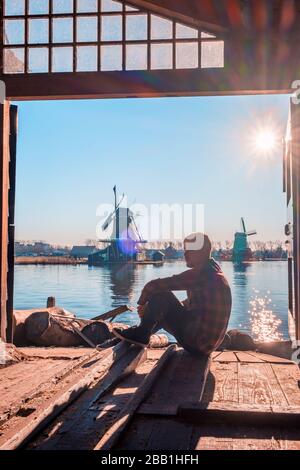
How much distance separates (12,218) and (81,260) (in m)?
125

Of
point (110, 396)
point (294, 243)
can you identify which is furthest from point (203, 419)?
point (294, 243)

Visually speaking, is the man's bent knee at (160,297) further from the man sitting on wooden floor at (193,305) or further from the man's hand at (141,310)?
the man's hand at (141,310)

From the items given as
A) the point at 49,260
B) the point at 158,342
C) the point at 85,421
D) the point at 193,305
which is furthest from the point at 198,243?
the point at 49,260

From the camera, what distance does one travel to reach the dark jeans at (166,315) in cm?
420

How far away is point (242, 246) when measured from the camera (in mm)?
99938

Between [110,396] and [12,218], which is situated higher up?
[12,218]

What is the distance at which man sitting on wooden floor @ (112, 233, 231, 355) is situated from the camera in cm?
420

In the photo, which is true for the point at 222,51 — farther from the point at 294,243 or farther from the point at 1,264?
the point at 1,264

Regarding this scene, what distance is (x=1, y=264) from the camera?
18.7 ft

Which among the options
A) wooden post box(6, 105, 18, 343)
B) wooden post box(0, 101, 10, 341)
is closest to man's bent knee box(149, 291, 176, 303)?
wooden post box(0, 101, 10, 341)

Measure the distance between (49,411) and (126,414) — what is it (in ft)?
1.46

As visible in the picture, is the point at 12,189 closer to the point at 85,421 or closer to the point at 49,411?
the point at 49,411

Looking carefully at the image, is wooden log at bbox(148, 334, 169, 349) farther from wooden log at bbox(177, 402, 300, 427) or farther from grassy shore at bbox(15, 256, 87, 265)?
grassy shore at bbox(15, 256, 87, 265)
